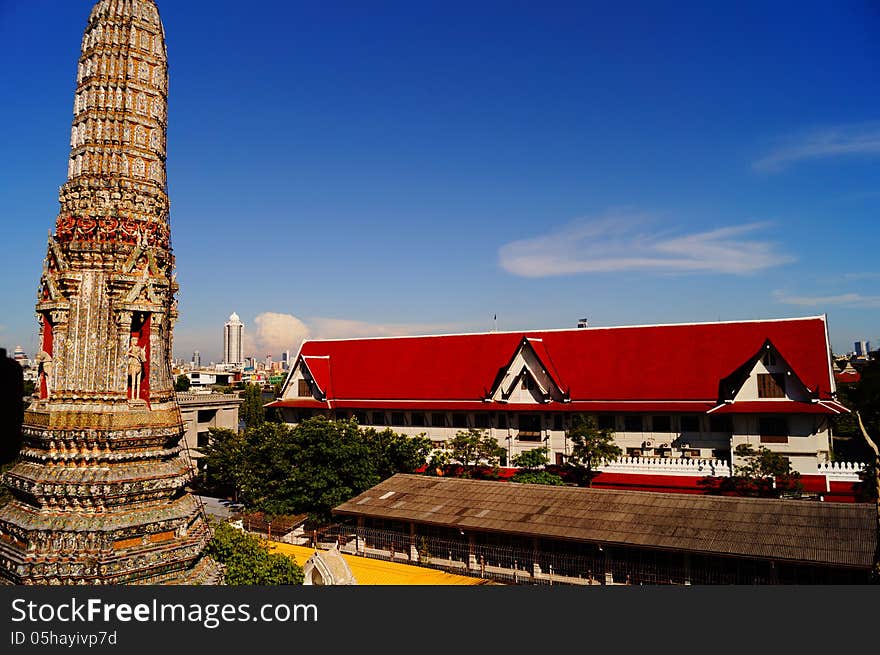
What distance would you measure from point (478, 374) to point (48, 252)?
2595cm

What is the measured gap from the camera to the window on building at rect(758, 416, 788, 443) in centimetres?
2720

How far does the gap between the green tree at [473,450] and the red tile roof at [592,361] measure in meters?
2.74

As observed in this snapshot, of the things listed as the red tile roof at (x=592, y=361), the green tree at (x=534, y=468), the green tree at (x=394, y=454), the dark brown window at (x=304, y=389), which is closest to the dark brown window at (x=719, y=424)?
the red tile roof at (x=592, y=361)

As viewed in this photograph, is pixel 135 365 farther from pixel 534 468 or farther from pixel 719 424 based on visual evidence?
pixel 719 424

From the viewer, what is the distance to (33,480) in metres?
11.4

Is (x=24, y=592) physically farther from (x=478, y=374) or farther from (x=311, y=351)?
(x=311, y=351)

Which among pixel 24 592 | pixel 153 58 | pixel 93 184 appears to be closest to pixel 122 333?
pixel 93 184

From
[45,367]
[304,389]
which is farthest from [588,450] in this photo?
[45,367]

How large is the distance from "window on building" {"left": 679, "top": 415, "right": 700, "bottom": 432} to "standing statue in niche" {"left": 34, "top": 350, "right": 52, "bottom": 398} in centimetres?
2616

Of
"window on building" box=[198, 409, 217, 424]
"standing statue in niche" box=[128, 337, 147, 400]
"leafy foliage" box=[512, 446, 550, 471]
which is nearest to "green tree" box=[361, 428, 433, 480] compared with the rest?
"leafy foliage" box=[512, 446, 550, 471]

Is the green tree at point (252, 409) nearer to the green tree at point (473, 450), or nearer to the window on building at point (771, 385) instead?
the green tree at point (473, 450)

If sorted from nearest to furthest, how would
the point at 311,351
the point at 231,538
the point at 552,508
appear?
the point at 231,538 → the point at 552,508 → the point at 311,351

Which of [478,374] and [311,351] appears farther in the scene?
[311,351]

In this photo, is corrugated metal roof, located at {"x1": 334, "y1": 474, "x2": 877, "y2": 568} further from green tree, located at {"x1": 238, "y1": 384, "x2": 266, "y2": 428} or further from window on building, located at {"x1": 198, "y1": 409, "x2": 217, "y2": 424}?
green tree, located at {"x1": 238, "y1": 384, "x2": 266, "y2": 428}
